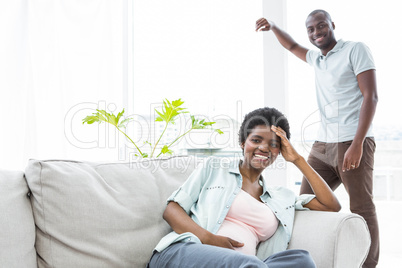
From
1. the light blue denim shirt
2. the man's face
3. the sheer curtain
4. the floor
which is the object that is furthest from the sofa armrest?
the sheer curtain

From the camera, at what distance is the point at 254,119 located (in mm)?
1679

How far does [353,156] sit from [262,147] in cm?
67

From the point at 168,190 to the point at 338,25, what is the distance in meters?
1.81

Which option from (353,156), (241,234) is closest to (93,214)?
(241,234)

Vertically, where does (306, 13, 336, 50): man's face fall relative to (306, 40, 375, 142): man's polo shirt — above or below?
above

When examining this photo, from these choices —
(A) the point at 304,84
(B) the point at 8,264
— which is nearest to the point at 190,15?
(A) the point at 304,84

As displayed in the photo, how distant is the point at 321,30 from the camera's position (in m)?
2.19

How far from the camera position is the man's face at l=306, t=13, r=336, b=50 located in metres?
2.19

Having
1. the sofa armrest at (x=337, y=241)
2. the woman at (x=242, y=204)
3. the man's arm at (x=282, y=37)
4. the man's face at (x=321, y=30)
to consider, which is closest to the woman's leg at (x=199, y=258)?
the woman at (x=242, y=204)

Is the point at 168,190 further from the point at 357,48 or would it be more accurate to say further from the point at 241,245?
the point at 357,48

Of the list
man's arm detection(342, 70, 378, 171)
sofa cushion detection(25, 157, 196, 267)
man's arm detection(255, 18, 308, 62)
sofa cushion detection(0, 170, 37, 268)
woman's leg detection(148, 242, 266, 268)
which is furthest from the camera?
man's arm detection(255, 18, 308, 62)

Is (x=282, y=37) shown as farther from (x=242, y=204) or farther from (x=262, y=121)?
(x=242, y=204)

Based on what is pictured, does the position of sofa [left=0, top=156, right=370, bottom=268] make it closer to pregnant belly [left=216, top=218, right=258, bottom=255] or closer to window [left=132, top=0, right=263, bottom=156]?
pregnant belly [left=216, top=218, right=258, bottom=255]

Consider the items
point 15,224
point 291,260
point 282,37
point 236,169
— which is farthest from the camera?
point 282,37
